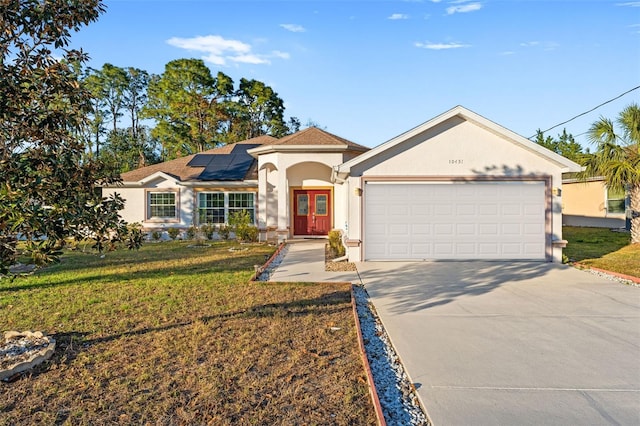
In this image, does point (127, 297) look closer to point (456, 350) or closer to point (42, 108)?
point (42, 108)

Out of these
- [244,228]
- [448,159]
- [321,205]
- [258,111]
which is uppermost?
[258,111]

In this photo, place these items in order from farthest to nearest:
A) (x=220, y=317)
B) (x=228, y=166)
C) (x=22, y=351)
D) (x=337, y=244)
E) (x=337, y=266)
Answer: (x=228, y=166) → (x=337, y=244) → (x=337, y=266) → (x=220, y=317) → (x=22, y=351)

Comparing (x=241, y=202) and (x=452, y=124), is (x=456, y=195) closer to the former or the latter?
(x=452, y=124)

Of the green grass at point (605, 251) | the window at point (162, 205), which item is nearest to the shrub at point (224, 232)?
the window at point (162, 205)

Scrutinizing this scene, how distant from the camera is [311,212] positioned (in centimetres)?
1805

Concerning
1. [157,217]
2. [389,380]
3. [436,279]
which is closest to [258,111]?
[157,217]

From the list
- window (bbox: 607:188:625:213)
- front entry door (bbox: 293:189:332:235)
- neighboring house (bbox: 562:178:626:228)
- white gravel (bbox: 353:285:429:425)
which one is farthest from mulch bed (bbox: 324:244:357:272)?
window (bbox: 607:188:625:213)

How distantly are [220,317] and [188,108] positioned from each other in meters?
30.3

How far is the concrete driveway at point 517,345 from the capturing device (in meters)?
3.64

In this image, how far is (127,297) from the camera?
25.8 ft

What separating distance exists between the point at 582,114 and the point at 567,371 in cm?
2152

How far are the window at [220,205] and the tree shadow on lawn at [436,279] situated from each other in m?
9.09

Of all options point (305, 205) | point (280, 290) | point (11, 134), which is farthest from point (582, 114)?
point (11, 134)

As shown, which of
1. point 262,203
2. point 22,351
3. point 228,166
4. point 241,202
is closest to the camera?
point 22,351
